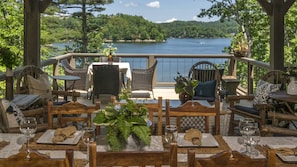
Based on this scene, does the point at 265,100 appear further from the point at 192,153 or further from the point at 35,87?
the point at 192,153

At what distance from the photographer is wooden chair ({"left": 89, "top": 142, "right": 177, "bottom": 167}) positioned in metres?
1.80

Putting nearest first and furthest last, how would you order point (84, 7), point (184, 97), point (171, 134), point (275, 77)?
point (171, 134), point (184, 97), point (275, 77), point (84, 7)

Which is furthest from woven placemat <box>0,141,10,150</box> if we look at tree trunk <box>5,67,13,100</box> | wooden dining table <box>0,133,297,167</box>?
tree trunk <box>5,67,13,100</box>

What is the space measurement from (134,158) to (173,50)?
11323 millimetres

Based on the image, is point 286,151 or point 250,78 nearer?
point 286,151

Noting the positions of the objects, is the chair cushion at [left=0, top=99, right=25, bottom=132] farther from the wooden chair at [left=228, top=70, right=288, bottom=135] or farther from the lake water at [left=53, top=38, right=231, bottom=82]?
the lake water at [left=53, top=38, right=231, bottom=82]

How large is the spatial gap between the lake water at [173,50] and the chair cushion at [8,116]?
22.5 ft

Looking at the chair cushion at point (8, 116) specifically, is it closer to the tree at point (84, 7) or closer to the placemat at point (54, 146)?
the placemat at point (54, 146)

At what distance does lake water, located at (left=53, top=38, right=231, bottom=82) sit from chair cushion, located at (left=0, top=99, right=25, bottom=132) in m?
6.87

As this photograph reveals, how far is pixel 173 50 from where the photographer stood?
13.1 metres

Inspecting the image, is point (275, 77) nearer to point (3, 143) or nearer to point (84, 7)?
point (3, 143)

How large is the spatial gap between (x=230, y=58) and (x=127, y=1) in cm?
727

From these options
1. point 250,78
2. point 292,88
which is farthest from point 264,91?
point 250,78

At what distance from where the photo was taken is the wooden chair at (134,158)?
1797 millimetres
